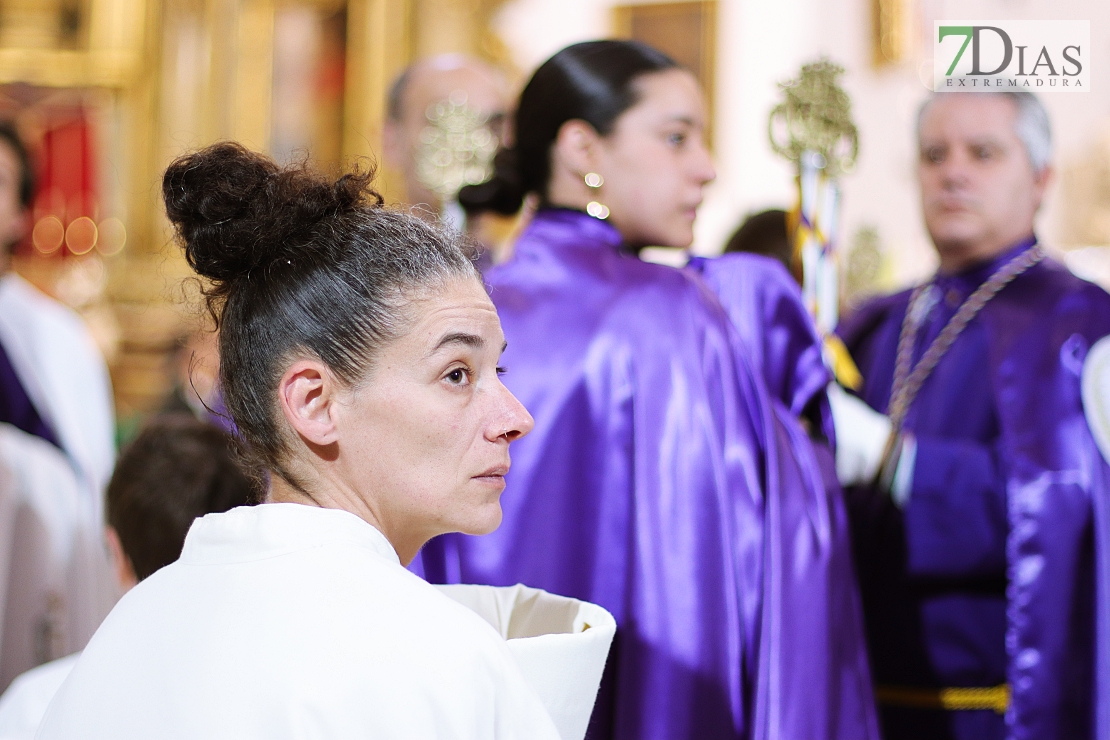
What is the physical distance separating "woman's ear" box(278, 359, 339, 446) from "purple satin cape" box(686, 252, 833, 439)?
1.10 metres

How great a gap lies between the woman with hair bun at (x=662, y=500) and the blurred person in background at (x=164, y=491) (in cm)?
37

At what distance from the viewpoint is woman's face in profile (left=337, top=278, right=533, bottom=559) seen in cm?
111

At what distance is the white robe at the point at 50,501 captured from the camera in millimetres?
2605

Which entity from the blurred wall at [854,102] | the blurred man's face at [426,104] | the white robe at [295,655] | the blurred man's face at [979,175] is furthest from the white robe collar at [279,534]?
the blurred wall at [854,102]

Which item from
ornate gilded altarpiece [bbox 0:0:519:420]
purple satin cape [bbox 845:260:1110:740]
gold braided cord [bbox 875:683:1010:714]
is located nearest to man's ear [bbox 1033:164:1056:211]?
purple satin cape [bbox 845:260:1110:740]

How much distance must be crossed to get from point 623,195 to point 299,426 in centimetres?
102

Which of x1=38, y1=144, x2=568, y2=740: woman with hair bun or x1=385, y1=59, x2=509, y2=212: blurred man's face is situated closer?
x1=38, y1=144, x2=568, y2=740: woman with hair bun

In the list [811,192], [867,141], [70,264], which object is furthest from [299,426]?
[70,264]

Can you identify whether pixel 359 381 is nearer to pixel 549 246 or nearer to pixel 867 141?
pixel 549 246

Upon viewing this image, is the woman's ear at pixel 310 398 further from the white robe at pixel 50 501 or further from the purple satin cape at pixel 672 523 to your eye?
the white robe at pixel 50 501

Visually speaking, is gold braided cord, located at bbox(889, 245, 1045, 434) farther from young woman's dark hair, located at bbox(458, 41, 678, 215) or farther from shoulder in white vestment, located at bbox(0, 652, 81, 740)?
shoulder in white vestment, located at bbox(0, 652, 81, 740)

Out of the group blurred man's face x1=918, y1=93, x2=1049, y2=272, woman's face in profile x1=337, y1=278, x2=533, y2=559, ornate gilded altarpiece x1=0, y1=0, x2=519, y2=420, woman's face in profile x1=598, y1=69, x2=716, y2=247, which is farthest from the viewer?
ornate gilded altarpiece x1=0, y1=0, x2=519, y2=420

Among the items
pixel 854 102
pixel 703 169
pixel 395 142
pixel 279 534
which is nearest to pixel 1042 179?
pixel 703 169

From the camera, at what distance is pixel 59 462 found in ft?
9.25
